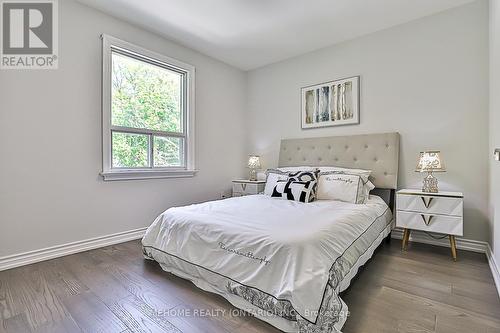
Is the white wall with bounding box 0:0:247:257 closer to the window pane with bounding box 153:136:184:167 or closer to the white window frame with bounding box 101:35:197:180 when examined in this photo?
the white window frame with bounding box 101:35:197:180

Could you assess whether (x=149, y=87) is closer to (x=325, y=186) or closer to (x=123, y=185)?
(x=123, y=185)

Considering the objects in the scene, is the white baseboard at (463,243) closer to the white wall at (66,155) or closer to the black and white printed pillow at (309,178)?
the black and white printed pillow at (309,178)

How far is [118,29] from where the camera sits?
2.88 m

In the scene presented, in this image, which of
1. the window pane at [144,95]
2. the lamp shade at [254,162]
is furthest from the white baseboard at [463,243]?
the window pane at [144,95]

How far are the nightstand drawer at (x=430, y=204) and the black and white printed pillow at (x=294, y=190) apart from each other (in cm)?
94

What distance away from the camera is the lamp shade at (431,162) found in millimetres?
2479

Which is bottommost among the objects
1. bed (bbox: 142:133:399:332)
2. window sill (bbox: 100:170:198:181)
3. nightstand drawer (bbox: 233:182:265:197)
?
bed (bbox: 142:133:399:332)

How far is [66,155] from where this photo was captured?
8.16 ft

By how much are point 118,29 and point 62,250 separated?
2.54 meters

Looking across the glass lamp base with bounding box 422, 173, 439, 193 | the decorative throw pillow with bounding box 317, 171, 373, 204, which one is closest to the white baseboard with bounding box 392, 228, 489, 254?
the glass lamp base with bounding box 422, 173, 439, 193

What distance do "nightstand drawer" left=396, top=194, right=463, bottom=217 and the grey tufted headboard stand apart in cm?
38

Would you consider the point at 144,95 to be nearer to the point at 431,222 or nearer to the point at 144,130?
the point at 144,130

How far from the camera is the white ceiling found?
2609 mm

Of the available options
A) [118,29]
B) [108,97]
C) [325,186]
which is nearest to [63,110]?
[108,97]
